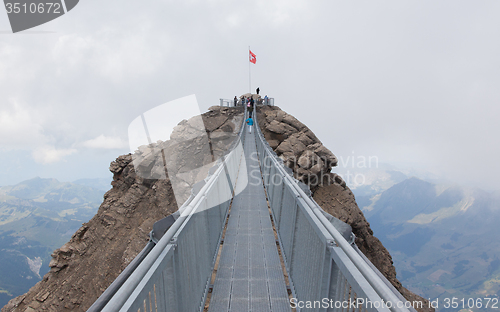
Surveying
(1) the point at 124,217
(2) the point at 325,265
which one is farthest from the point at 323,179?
(2) the point at 325,265

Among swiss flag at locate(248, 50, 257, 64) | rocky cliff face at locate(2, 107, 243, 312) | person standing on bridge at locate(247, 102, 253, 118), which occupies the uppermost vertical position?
swiss flag at locate(248, 50, 257, 64)

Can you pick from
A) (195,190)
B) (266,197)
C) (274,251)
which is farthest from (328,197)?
(195,190)

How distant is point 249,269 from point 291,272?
0.98m

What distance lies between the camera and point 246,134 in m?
28.4

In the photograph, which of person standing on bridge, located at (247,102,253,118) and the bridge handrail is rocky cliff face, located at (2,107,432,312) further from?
the bridge handrail

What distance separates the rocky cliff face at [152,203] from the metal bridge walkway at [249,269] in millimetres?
14546

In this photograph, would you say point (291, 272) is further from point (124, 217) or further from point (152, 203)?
point (124, 217)

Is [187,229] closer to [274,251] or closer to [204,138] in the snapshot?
[274,251]

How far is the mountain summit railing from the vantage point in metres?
1.99

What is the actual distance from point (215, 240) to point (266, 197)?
4.67 m

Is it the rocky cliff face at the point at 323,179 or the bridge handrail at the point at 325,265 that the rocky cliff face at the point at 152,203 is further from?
the bridge handrail at the point at 325,265

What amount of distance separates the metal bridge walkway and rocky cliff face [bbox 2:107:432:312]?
14546 millimetres

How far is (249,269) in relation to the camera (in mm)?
5176

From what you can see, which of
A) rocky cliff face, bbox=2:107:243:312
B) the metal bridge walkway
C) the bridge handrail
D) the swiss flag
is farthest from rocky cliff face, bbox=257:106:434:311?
the bridge handrail
